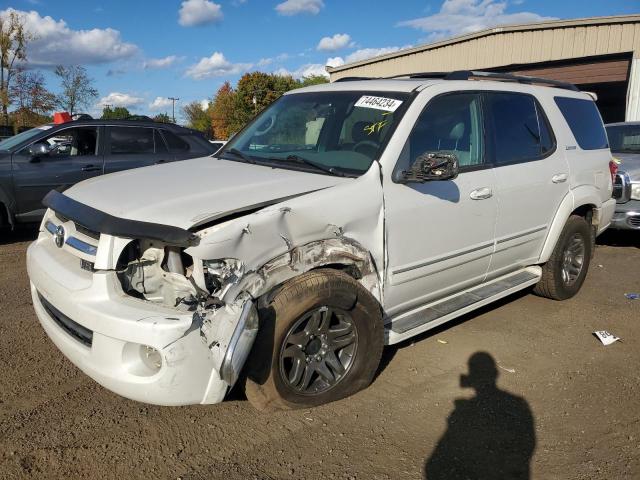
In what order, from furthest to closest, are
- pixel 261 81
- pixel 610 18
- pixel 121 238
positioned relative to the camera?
pixel 261 81
pixel 610 18
pixel 121 238

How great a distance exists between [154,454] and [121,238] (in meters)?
1.12

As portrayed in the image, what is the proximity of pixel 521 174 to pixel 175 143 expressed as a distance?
218 inches

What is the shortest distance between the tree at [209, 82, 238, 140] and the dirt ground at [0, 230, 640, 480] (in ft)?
177

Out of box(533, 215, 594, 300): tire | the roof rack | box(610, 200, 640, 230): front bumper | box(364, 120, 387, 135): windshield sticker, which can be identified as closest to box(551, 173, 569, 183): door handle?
box(533, 215, 594, 300): tire

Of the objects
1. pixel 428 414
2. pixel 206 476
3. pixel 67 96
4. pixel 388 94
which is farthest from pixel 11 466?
pixel 67 96

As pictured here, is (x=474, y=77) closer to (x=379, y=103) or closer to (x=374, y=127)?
(x=379, y=103)

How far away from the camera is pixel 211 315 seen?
8.23ft

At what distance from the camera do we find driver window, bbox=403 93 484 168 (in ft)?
11.9

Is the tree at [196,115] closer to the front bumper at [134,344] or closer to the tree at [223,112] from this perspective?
the tree at [223,112]

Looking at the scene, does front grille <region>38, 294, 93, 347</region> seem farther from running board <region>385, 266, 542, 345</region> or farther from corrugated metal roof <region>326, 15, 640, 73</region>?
corrugated metal roof <region>326, 15, 640, 73</region>

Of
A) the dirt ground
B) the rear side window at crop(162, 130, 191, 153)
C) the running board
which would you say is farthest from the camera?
the rear side window at crop(162, 130, 191, 153)

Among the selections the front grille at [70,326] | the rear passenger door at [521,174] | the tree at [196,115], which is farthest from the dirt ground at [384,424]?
the tree at [196,115]

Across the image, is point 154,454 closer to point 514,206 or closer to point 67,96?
point 514,206

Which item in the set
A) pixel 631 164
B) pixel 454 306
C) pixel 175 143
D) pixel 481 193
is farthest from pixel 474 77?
pixel 175 143
